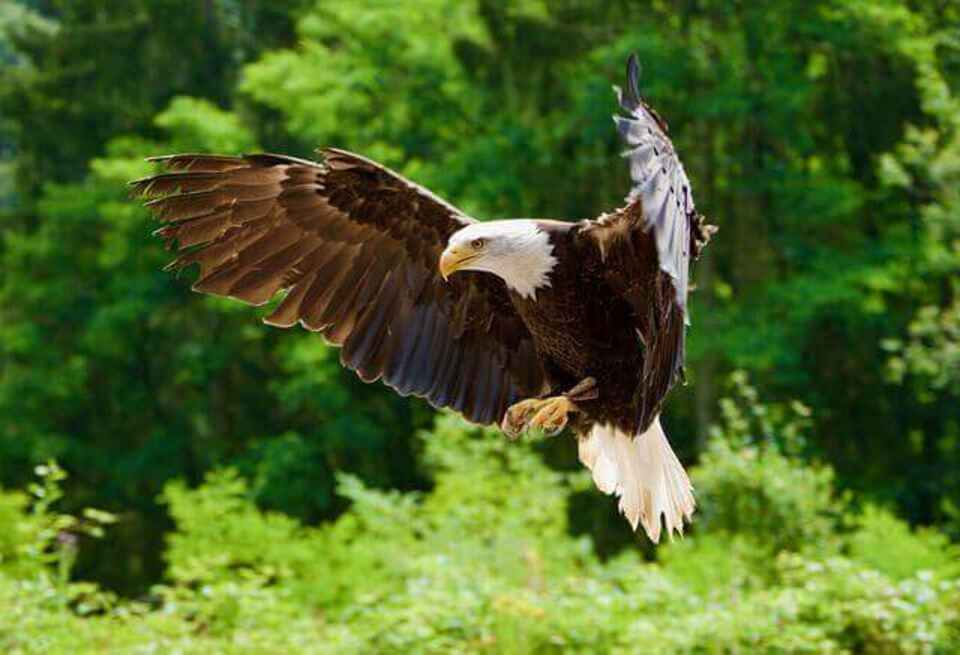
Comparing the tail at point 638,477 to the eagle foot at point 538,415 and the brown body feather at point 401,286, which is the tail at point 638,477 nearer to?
the brown body feather at point 401,286

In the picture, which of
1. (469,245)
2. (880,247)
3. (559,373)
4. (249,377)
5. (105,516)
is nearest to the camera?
(469,245)

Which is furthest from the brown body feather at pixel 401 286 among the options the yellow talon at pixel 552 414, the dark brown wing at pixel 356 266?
the yellow talon at pixel 552 414

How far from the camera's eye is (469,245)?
4926 millimetres

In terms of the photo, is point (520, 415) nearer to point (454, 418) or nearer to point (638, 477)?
point (638, 477)

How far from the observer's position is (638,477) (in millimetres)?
5340

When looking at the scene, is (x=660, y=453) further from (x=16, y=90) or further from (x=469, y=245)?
(x=16, y=90)

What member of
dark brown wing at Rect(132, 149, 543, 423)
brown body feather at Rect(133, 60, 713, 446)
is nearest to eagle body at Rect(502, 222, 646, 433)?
brown body feather at Rect(133, 60, 713, 446)

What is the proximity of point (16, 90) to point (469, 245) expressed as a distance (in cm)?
2181

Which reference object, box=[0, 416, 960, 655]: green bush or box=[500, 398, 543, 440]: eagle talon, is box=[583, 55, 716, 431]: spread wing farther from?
box=[0, 416, 960, 655]: green bush

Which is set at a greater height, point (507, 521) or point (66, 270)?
point (66, 270)

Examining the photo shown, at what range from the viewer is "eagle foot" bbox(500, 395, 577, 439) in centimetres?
499

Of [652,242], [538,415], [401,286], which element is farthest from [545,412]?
[401,286]

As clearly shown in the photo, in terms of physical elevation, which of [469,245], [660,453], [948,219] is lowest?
[660,453]

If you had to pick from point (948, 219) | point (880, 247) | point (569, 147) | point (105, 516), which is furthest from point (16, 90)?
point (105, 516)
